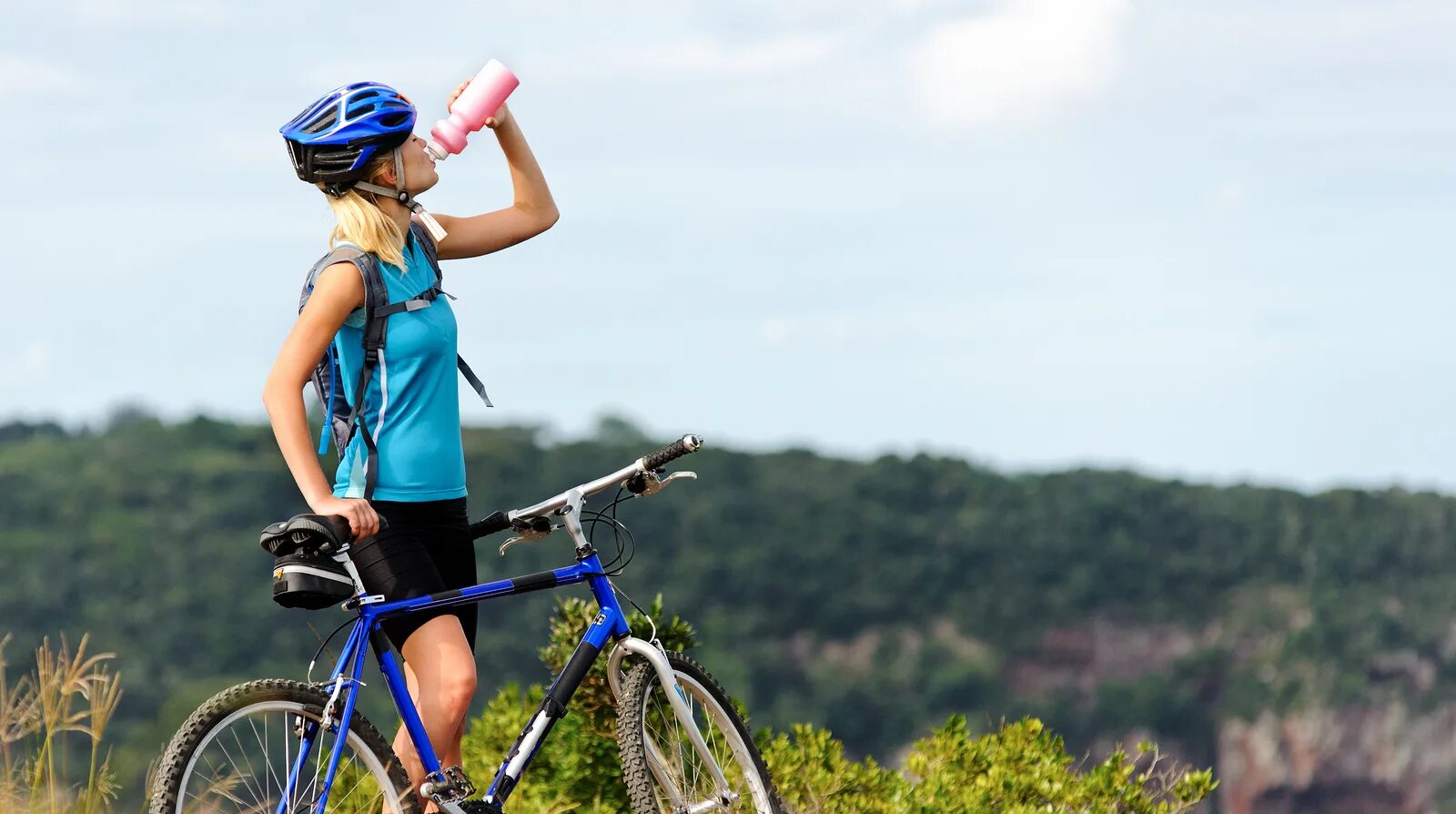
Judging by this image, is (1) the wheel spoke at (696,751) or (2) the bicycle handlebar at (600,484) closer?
(2) the bicycle handlebar at (600,484)

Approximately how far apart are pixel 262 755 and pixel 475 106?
177 cm

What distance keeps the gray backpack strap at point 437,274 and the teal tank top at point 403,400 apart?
0.41ft

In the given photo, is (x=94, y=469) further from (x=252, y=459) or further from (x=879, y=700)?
(x=879, y=700)

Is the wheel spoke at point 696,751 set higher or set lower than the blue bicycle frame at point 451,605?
lower

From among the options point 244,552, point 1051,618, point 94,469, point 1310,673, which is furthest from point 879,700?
point 94,469

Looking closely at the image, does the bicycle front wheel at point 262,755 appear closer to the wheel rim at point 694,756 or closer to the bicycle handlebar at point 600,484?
the bicycle handlebar at point 600,484

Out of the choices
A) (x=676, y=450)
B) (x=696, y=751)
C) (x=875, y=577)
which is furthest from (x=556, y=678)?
(x=875, y=577)

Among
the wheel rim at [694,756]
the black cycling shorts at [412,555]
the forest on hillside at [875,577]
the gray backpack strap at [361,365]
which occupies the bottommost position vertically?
the forest on hillside at [875,577]

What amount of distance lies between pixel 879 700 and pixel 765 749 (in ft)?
266

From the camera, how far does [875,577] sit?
93875 mm

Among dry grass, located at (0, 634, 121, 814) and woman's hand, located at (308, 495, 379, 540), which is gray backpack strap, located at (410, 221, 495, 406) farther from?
dry grass, located at (0, 634, 121, 814)

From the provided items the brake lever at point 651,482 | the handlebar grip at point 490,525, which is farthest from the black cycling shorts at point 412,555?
the brake lever at point 651,482

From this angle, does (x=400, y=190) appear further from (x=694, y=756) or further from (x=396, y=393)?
(x=694, y=756)

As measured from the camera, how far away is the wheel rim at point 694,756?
467 cm
